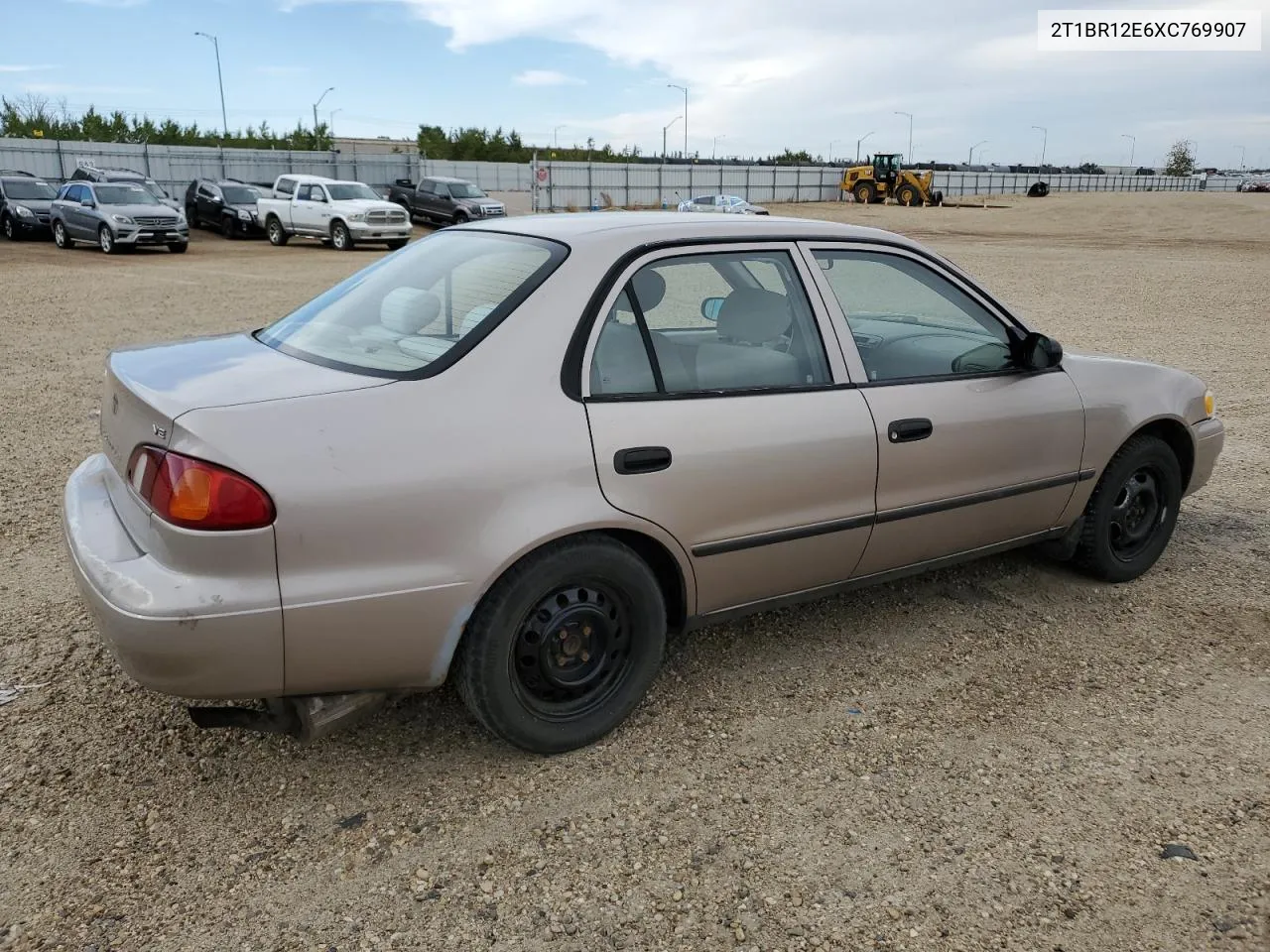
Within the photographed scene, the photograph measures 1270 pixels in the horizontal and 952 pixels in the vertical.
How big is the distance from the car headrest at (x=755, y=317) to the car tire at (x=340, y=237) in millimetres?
25081

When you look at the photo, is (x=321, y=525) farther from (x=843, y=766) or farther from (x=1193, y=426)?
(x=1193, y=426)

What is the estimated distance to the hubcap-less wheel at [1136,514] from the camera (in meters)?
4.54

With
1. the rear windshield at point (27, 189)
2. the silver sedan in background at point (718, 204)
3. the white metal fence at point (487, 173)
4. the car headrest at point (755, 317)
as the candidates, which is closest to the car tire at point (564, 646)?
the car headrest at point (755, 317)

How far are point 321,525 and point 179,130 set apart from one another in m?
82.8

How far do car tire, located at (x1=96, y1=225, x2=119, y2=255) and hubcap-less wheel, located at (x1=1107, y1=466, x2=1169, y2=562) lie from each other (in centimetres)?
2448

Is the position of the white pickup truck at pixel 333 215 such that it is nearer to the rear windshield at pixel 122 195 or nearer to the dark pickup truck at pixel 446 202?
the rear windshield at pixel 122 195

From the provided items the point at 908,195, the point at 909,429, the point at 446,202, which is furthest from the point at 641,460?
the point at 908,195

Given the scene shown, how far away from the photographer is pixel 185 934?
95.3 inches

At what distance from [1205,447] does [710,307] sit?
2525 millimetres

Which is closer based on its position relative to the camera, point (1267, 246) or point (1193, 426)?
point (1193, 426)

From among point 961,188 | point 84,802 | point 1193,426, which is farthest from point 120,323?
point 961,188

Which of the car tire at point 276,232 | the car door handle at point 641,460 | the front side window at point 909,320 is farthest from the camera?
the car tire at point 276,232

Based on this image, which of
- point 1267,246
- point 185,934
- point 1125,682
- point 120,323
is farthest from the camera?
point 1267,246

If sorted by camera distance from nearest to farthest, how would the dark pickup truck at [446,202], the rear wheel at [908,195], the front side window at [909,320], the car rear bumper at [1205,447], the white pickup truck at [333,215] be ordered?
the front side window at [909,320], the car rear bumper at [1205,447], the white pickup truck at [333,215], the dark pickup truck at [446,202], the rear wheel at [908,195]
